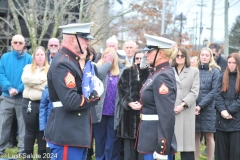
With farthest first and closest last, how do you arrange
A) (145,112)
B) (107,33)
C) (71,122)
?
(107,33), (145,112), (71,122)

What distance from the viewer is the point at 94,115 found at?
6.84m

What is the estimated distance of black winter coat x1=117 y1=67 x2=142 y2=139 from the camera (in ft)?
21.1

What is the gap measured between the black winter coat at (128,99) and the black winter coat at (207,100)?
4.43 feet

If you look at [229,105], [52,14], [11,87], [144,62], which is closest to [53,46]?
[11,87]

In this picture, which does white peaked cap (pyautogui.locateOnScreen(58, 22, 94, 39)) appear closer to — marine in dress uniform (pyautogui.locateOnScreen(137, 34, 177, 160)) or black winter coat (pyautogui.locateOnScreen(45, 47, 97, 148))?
black winter coat (pyautogui.locateOnScreen(45, 47, 97, 148))

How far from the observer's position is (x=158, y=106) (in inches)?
165

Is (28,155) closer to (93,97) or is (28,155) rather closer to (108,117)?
(108,117)

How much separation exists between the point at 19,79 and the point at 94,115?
1.66 meters

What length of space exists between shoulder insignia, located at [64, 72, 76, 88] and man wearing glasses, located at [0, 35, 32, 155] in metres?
3.70

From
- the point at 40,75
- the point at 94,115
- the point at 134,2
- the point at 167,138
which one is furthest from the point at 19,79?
the point at 134,2

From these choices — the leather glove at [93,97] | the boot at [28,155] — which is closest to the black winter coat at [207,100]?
the boot at [28,155]

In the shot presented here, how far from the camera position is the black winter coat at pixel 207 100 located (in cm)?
719

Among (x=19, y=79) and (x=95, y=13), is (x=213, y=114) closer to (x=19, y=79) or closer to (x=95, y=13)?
(x=19, y=79)

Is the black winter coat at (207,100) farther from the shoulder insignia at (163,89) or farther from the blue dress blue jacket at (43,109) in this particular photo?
the shoulder insignia at (163,89)
